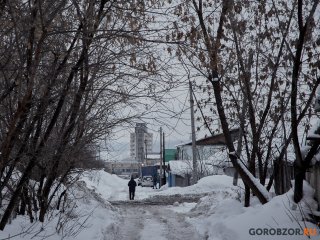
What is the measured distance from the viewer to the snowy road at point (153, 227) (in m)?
12.8

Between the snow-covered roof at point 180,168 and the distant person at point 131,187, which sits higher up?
the snow-covered roof at point 180,168

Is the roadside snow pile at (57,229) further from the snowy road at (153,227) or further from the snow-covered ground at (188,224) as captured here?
the snowy road at (153,227)

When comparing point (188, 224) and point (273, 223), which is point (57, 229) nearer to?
point (273, 223)

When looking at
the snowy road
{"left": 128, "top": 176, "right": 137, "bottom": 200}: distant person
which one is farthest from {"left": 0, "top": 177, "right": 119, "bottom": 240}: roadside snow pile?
{"left": 128, "top": 176, "right": 137, "bottom": 200}: distant person

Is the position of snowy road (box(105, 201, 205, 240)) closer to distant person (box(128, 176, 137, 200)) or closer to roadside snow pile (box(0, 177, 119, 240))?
roadside snow pile (box(0, 177, 119, 240))

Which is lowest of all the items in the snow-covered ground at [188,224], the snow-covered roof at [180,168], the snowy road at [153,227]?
the snowy road at [153,227]

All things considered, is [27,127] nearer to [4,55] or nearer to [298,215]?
[4,55]

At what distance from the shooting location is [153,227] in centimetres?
1484

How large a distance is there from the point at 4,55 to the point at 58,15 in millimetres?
980

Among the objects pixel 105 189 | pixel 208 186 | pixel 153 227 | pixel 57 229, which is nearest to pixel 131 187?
pixel 208 186

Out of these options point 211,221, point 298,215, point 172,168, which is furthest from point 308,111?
point 172,168

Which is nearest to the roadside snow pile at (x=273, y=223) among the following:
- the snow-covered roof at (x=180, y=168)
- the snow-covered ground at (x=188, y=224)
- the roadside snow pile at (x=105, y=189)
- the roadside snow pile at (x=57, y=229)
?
the snow-covered ground at (x=188, y=224)

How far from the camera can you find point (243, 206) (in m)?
13.8

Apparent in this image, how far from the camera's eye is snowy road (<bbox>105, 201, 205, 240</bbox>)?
1280cm
